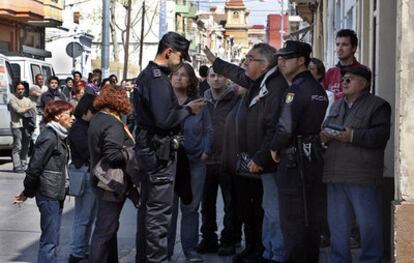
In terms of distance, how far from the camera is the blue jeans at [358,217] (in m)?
7.62

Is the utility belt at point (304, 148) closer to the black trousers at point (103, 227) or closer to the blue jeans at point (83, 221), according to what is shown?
the black trousers at point (103, 227)

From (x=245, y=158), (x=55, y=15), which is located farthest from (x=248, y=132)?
(x=55, y=15)

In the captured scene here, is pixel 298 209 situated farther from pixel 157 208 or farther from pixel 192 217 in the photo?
pixel 192 217

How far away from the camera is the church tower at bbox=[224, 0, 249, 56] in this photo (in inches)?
6462

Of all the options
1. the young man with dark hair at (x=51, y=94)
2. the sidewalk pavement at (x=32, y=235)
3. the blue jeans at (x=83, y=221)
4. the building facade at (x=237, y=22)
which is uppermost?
the building facade at (x=237, y=22)

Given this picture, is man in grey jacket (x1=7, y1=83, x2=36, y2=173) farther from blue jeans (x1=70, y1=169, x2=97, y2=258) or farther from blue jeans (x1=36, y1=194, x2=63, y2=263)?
blue jeans (x1=36, y1=194, x2=63, y2=263)

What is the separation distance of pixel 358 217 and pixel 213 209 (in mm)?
2273

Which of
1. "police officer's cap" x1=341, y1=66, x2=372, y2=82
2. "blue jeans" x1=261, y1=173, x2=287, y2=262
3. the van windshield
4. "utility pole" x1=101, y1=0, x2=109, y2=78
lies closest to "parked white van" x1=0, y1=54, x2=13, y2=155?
the van windshield

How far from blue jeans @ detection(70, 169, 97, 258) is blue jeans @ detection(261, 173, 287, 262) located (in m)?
1.75

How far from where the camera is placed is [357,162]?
752 centimetres

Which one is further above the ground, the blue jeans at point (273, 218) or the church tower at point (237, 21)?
the church tower at point (237, 21)

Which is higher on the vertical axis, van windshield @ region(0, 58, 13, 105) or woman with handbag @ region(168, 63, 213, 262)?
van windshield @ region(0, 58, 13, 105)

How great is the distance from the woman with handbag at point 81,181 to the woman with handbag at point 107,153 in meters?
0.80

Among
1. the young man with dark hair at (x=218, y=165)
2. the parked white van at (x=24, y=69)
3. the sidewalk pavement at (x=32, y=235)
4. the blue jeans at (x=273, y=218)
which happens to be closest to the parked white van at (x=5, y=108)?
the parked white van at (x=24, y=69)
